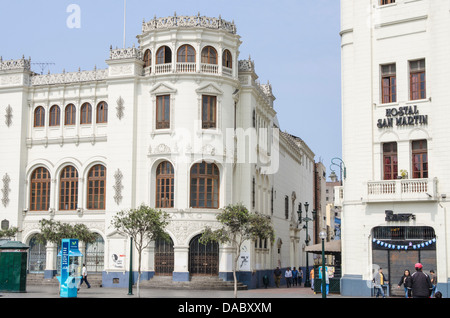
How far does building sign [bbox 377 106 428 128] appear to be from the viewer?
3528cm

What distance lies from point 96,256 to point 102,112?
1047 centimetres

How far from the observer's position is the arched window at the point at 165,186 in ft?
151

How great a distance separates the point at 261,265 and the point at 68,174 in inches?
632

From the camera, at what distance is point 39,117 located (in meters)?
50.8

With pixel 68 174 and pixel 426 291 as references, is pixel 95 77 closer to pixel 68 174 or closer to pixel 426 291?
pixel 68 174

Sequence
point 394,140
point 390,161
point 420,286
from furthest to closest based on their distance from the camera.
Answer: point 390,161 → point 394,140 → point 420,286

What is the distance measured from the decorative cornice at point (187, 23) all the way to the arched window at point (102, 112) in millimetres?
6200

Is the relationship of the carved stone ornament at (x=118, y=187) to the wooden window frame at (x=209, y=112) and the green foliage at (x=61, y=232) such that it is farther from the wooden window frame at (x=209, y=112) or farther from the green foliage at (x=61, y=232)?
the wooden window frame at (x=209, y=112)

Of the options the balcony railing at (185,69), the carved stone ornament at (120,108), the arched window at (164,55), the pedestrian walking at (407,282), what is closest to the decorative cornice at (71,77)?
the carved stone ornament at (120,108)

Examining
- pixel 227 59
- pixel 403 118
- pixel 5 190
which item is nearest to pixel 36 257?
pixel 5 190

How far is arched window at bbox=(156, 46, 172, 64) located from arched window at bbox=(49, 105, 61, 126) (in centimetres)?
902

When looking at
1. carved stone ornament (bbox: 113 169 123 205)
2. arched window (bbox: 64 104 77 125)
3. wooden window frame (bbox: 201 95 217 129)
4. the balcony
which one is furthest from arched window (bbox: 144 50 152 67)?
the balcony

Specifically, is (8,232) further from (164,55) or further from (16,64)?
(164,55)
